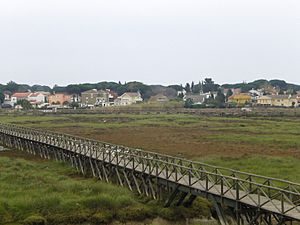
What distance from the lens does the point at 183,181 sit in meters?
21.1

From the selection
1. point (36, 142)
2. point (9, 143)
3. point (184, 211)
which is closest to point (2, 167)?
point (36, 142)

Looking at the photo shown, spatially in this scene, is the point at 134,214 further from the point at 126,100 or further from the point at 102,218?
the point at 126,100

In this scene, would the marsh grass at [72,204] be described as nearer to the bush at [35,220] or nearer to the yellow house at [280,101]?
the bush at [35,220]

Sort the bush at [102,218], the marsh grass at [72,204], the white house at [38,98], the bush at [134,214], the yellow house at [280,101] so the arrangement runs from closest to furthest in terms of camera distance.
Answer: the marsh grass at [72,204] < the bush at [102,218] < the bush at [134,214] < the yellow house at [280,101] < the white house at [38,98]

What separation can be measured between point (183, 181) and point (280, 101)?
457 ft

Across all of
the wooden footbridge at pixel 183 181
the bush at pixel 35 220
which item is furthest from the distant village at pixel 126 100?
the bush at pixel 35 220

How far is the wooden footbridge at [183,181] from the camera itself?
16875 millimetres

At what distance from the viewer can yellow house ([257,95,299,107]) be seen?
153m

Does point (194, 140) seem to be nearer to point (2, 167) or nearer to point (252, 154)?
point (252, 154)

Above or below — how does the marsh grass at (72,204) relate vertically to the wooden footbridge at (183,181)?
below

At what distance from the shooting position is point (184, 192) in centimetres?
2142

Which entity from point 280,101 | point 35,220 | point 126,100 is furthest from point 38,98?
point 35,220

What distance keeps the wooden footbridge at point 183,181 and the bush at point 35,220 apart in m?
5.54

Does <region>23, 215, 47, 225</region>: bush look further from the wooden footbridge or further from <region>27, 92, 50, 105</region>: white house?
<region>27, 92, 50, 105</region>: white house
